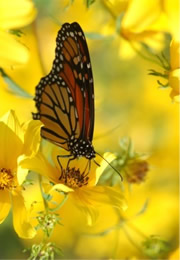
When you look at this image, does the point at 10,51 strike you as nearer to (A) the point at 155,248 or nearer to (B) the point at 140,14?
(B) the point at 140,14

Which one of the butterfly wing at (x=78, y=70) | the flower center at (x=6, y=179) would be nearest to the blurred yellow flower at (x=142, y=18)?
the butterfly wing at (x=78, y=70)

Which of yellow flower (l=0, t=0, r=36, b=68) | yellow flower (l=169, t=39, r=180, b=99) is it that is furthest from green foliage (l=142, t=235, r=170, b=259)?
yellow flower (l=0, t=0, r=36, b=68)

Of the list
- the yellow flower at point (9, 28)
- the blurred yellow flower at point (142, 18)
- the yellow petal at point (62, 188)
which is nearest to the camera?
the yellow petal at point (62, 188)

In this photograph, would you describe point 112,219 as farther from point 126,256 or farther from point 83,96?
point 83,96

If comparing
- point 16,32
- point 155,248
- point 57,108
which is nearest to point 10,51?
point 16,32

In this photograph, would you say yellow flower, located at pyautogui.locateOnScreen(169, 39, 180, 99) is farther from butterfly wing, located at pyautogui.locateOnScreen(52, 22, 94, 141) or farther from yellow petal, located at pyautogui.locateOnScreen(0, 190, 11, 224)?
yellow petal, located at pyautogui.locateOnScreen(0, 190, 11, 224)

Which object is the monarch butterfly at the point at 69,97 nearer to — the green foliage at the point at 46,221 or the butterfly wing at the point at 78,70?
the butterfly wing at the point at 78,70
